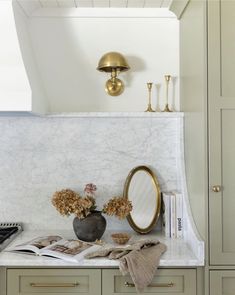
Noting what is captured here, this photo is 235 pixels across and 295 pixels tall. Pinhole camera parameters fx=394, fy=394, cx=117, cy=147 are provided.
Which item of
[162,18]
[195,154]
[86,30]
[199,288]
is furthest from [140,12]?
[199,288]

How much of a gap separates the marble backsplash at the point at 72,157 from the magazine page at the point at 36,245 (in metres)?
0.28

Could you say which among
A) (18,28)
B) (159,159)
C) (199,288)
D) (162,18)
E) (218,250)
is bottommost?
(199,288)

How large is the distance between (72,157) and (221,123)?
3.20 feet

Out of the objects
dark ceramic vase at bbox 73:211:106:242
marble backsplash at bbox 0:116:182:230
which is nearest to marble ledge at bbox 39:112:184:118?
marble backsplash at bbox 0:116:182:230

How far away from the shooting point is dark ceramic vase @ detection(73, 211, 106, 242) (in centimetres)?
208

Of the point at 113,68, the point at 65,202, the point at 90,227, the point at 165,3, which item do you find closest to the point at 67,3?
the point at 113,68

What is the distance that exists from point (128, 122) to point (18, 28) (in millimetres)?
831

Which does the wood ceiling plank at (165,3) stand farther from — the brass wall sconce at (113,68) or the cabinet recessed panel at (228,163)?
the cabinet recessed panel at (228,163)

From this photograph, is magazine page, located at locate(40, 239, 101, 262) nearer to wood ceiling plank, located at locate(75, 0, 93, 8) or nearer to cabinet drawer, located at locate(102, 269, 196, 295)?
cabinet drawer, located at locate(102, 269, 196, 295)

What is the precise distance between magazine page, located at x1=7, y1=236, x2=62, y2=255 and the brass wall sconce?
3.04 ft

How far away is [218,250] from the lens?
5.85 feet

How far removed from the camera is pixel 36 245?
1980 millimetres

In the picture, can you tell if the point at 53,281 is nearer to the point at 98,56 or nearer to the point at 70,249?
the point at 70,249

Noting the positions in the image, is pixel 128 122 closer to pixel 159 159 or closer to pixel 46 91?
pixel 159 159
